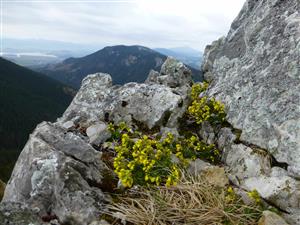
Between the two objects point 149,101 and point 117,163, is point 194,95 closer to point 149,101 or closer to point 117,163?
point 149,101

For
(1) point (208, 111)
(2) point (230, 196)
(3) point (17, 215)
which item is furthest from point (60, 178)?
(1) point (208, 111)

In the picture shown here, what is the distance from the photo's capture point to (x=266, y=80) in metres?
9.44

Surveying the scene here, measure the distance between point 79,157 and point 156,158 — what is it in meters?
1.81

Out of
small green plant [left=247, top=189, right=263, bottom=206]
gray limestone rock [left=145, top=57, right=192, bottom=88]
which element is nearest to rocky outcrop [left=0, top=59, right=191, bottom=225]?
gray limestone rock [left=145, top=57, right=192, bottom=88]

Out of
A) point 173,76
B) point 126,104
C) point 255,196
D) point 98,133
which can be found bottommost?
point 255,196

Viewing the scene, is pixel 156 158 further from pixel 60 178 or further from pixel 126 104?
pixel 126 104

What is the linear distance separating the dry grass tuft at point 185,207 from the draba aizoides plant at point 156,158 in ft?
0.96

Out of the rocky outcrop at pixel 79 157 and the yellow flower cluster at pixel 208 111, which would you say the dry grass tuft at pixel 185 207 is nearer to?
the rocky outcrop at pixel 79 157

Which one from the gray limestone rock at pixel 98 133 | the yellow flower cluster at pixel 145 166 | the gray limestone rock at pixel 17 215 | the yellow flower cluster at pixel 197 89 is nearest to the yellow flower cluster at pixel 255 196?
the yellow flower cluster at pixel 145 166

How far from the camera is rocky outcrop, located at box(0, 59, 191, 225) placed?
23.1 ft

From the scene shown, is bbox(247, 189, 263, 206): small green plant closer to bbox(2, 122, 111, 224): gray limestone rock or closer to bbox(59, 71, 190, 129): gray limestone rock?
bbox(2, 122, 111, 224): gray limestone rock

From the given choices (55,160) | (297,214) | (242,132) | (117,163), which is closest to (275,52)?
(242,132)

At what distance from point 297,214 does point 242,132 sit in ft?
8.87

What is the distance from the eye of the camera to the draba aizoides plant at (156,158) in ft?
26.2
